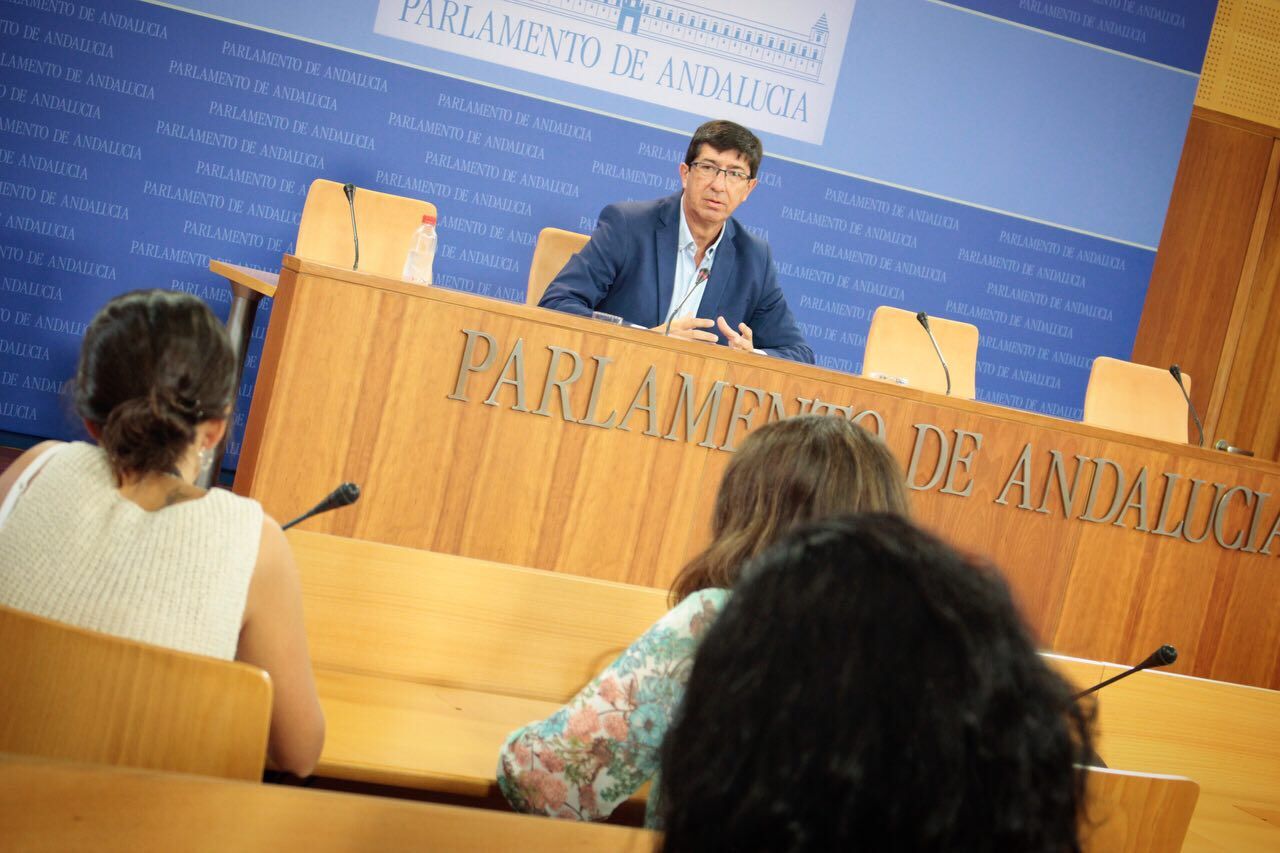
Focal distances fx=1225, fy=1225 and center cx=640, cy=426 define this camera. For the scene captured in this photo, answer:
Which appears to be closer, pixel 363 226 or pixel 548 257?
pixel 548 257

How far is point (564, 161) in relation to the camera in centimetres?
597

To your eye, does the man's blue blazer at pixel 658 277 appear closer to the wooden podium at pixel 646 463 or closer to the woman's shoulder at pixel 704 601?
the wooden podium at pixel 646 463

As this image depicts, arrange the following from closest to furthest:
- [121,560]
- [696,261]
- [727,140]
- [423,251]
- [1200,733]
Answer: [121,560] → [1200,733] → [727,140] → [696,261] → [423,251]

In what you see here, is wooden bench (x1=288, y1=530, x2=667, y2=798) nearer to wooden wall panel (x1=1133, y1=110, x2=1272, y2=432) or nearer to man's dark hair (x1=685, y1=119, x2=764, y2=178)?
man's dark hair (x1=685, y1=119, x2=764, y2=178)

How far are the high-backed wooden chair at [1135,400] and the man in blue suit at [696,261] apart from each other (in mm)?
1461

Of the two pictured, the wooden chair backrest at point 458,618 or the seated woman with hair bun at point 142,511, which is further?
the wooden chair backrest at point 458,618

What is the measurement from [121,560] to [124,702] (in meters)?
0.25

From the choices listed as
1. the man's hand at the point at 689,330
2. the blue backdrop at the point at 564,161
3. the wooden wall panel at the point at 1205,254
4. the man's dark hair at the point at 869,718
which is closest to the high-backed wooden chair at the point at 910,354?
the blue backdrop at the point at 564,161

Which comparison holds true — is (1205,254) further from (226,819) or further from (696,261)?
(226,819)

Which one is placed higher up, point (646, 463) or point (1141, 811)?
point (646, 463)

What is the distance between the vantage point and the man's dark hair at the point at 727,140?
4.05 metres

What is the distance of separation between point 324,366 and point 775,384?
1245 mm

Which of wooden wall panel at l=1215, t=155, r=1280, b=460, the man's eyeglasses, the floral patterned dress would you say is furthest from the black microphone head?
wooden wall panel at l=1215, t=155, r=1280, b=460

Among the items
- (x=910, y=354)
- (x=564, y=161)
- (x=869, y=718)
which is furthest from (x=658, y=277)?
(x=869, y=718)
